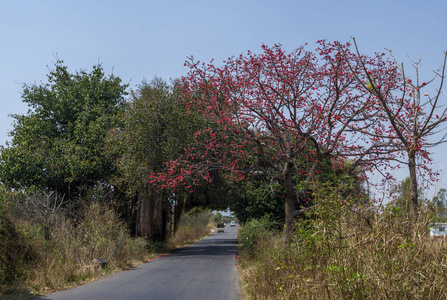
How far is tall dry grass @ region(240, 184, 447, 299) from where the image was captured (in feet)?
17.2

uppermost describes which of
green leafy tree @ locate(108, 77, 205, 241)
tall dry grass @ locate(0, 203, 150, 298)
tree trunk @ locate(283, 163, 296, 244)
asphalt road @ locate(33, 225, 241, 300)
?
green leafy tree @ locate(108, 77, 205, 241)

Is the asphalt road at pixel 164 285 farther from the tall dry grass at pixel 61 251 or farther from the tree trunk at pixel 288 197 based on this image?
the tree trunk at pixel 288 197

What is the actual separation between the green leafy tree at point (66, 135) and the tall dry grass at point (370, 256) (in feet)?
77.3

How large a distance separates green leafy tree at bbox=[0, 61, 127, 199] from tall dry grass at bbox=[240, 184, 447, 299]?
23561mm

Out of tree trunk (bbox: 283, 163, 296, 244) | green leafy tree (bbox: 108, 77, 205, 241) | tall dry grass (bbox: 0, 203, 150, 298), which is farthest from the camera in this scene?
green leafy tree (bbox: 108, 77, 205, 241)

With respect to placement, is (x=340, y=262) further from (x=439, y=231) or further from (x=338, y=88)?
(x=338, y=88)

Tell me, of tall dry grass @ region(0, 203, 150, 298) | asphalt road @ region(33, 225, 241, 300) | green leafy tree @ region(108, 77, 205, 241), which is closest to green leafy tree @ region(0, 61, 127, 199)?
green leafy tree @ region(108, 77, 205, 241)

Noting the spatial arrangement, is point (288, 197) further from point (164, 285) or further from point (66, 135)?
point (66, 135)

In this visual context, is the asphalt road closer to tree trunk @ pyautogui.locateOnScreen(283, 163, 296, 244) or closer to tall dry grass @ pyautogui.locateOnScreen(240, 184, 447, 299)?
tree trunk @ pyautogui.locateOnScreen(283, 163, 296, 244)

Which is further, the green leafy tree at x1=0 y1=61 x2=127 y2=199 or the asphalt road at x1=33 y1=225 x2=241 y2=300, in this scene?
the green leafy tree at x1=0 y1=61 x2=127 y2=199

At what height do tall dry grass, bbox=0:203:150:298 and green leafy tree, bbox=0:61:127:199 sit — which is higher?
green leafy tree, bbox=0:61:127:199

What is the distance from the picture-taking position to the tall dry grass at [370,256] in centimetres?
525

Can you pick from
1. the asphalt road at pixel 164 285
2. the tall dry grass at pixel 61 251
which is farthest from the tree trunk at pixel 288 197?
the tall dry grass at pixel 61 251

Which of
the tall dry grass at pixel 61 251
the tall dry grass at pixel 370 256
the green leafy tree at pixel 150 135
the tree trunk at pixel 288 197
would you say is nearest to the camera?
the tall dry grass at pixel 370 256
